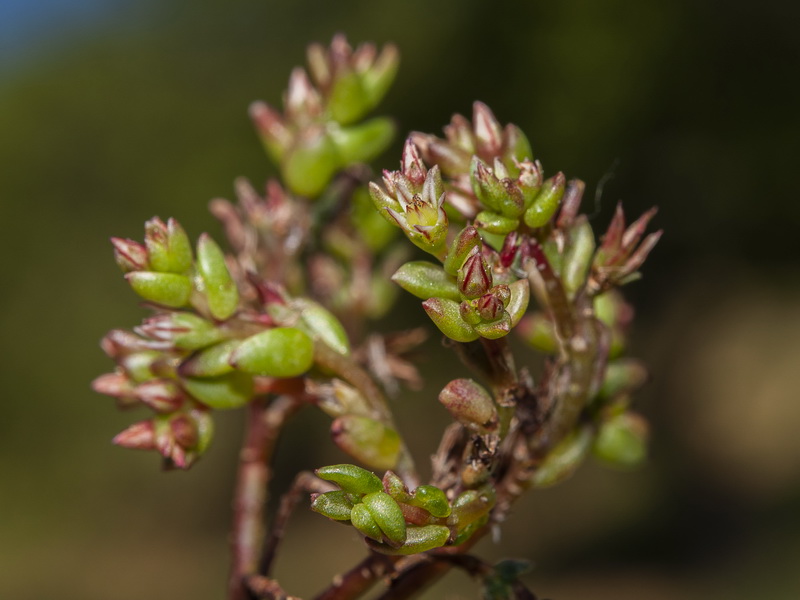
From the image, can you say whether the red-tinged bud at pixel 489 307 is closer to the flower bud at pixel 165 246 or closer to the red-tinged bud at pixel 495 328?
the red-tinged bud at pixel 495 328

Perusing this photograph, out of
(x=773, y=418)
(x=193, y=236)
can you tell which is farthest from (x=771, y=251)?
(x=193, y=236)

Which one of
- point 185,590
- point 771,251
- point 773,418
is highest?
point 771,251

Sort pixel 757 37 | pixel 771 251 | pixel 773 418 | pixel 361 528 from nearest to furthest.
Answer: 1. pixel 361 528
2. pixel 757 37
3. pixel 771 251
4. pixel 773 418

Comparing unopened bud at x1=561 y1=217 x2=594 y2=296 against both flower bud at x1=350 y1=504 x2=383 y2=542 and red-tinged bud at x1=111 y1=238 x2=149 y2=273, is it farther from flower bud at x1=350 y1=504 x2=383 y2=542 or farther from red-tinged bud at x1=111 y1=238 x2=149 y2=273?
red-tinged bud at x1=111 y1=238 x2=149 y2=273

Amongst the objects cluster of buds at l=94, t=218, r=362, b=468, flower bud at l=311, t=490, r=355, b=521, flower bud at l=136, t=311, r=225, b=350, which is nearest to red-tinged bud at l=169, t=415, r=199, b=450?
cluster of buds at l=94, t=218, r=362, b=468

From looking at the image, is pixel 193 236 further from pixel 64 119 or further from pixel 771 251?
pixel 771 251

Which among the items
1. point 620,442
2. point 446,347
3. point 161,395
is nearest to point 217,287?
point 161,395

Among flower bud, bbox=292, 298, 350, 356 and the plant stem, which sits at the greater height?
flower bud, bbox=292, 298, 350, 356
